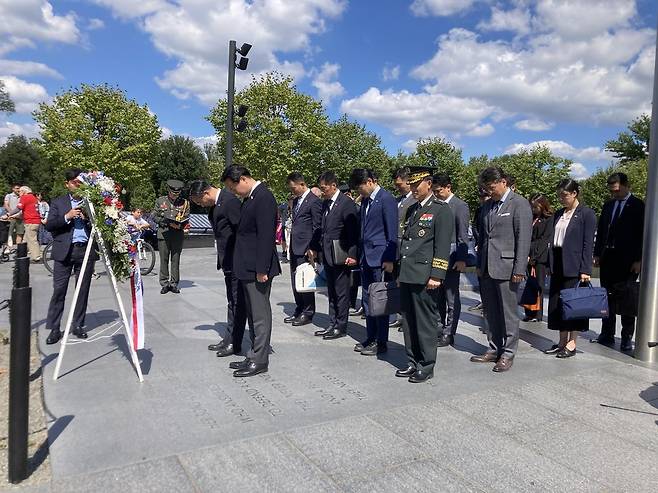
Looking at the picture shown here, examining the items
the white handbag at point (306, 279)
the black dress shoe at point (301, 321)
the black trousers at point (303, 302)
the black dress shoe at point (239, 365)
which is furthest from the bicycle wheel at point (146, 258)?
the black dress shoe at point (239, 365)

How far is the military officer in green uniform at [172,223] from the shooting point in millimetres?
8891

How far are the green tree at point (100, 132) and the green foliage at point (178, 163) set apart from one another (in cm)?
1089

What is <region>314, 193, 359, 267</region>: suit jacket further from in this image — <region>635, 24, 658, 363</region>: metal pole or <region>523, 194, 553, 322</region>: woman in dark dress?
<region>635, 24, 658, 363</region>: metal pole

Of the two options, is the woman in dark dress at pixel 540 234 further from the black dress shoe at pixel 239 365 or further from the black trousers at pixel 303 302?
the black dress shoe at pixel 239 365

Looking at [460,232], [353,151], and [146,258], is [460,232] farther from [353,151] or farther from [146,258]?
[353,151]

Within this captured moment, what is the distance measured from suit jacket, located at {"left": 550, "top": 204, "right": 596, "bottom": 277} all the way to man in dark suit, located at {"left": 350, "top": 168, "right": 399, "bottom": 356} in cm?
187

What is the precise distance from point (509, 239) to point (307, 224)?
2694 mm

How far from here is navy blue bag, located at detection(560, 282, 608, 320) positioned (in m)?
5.07

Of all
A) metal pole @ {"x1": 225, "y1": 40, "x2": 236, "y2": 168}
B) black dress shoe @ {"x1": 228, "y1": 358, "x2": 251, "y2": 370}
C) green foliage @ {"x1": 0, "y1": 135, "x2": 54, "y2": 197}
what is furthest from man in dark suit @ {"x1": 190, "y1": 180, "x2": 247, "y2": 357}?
green foliage @ {"x1": 0, "y1": 135, "x2": 54, "y2": 197}

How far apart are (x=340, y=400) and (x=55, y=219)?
3.61 metres

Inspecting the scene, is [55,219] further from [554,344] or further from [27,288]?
[554,344]

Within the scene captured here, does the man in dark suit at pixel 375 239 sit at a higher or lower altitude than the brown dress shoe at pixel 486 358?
higher

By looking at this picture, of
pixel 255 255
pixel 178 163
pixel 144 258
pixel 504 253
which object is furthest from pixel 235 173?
pixel 178 163

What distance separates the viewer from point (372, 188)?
5.62 m
